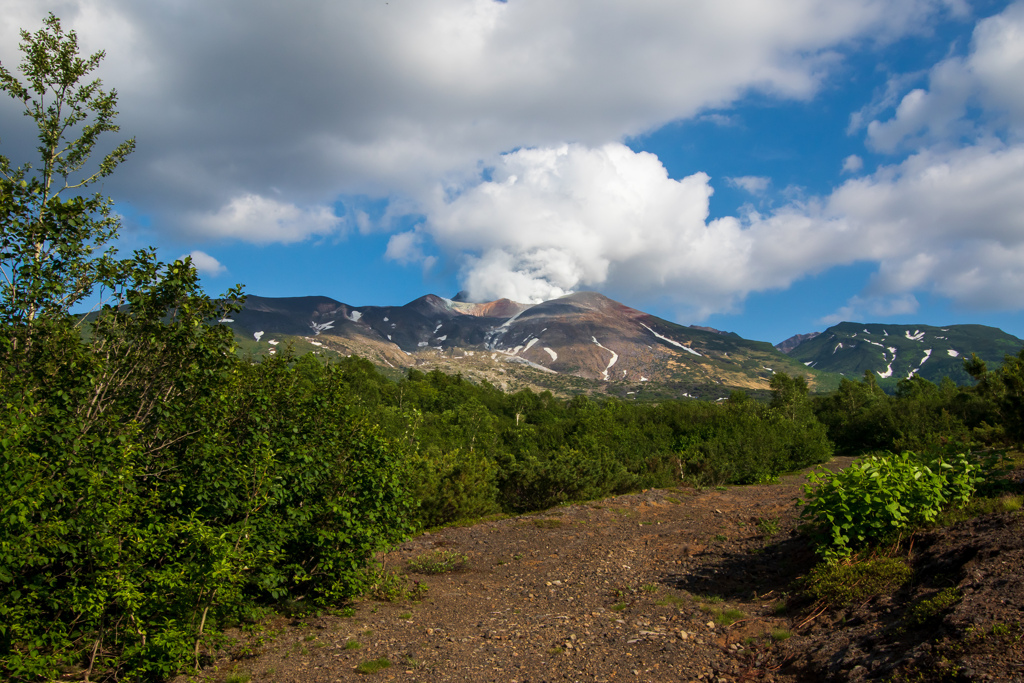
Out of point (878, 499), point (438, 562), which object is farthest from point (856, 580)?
point (438, 562)

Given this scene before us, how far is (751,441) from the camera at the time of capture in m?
38.2

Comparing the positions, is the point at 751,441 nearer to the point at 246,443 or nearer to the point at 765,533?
the point at 765,533

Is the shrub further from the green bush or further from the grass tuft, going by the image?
the grass tuft

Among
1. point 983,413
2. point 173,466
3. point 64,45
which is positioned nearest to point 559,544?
point 173,466

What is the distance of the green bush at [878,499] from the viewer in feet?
28.3

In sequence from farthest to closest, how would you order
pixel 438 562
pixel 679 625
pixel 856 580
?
pixel 438 562, pixel 679 625, pixel 856 580

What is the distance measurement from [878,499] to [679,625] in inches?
146

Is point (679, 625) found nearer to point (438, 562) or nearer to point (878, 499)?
point (878, 499)

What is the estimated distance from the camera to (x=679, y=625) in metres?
8.46

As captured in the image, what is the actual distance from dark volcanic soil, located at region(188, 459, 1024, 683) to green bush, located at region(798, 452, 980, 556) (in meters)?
0.50

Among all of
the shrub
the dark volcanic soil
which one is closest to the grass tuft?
the dark volcanic soil

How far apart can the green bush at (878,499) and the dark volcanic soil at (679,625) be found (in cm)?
50

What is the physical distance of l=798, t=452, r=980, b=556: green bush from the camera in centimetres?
862

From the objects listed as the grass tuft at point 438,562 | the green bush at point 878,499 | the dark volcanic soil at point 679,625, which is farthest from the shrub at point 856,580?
the grass tuft at point 438,562
